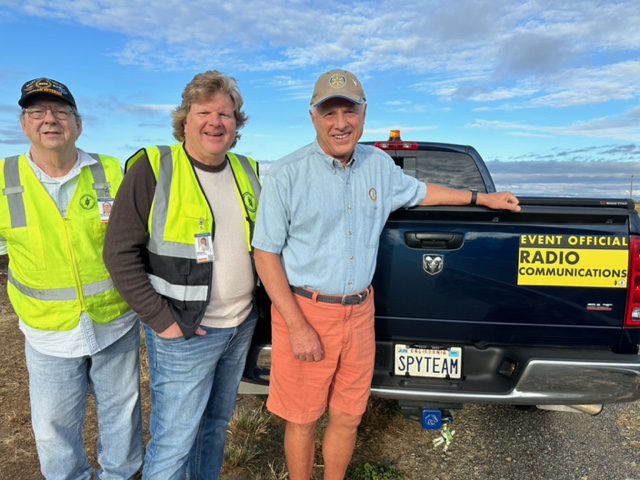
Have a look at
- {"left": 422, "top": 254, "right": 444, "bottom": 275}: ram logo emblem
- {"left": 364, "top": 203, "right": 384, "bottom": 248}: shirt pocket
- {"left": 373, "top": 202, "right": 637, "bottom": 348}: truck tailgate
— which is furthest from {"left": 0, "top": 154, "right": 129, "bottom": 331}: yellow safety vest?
{"left": 422, "top": 254, "right": 444, "bottom": 275}: ram logo emblem

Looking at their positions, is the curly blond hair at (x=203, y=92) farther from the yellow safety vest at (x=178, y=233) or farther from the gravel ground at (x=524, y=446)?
the gravel ground at (x=524, y=446)

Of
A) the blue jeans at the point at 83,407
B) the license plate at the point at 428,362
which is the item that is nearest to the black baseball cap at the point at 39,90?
the blue jeans at the point at 83,407

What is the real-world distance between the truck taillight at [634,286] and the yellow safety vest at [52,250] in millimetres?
2534

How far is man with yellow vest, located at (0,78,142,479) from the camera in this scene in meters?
2.20

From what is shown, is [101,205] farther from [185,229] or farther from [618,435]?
[618,435]

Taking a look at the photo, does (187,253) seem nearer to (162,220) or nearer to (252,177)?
(162,220)

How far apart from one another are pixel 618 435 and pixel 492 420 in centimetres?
87

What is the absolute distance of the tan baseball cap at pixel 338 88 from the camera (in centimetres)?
225

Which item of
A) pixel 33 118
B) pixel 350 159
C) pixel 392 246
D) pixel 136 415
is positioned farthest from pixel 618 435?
pixel 33 118

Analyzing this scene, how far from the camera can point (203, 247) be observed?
215cm

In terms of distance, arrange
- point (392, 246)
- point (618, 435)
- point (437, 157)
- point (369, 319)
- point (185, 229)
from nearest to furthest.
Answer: point (185, 229) < point (369, 319) < point (392, 246) < point (618, 435) < point (437, 157)

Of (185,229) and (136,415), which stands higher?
(185,229)

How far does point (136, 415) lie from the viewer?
2.62m

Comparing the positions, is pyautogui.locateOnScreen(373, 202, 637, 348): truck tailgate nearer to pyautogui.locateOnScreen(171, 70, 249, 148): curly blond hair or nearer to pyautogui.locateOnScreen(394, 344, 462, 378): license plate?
pyautogui.locateOnScreen(394, 344, 462, 378): license plate
